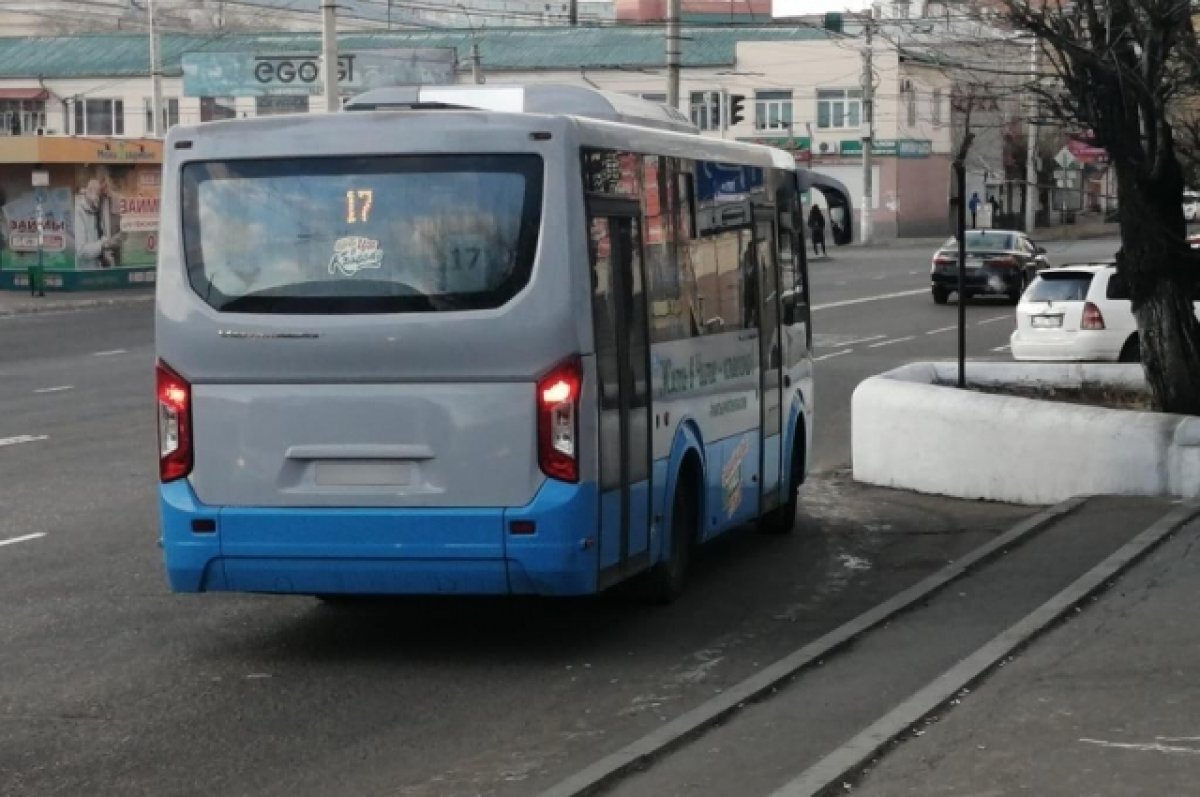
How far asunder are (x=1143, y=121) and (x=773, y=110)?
3022 inches

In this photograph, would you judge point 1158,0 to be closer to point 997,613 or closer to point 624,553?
point 997,613

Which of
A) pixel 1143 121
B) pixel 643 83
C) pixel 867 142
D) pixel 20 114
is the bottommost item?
pixel 1143 121

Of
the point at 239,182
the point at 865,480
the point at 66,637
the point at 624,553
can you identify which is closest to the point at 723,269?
the point at 624,553

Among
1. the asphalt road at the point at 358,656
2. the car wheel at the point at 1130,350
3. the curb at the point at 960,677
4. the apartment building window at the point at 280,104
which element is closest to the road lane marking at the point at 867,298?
the car wheel at the point at 1130,350

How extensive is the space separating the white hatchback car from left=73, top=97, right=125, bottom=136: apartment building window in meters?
70.4

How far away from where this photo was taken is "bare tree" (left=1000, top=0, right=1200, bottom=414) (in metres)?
13.5

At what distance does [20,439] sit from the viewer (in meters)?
19.7

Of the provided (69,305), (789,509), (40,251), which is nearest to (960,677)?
(789,509)

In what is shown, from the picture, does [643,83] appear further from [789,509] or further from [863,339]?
[789,509]

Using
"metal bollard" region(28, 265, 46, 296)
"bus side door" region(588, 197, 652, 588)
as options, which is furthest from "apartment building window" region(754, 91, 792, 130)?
"bus side door" region(588, 197, 652, 588)

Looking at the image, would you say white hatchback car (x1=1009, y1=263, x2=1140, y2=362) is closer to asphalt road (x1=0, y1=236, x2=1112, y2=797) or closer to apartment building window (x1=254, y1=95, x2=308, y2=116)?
asphalt road (x1=0, y1=236, x2=1112, y2=797)

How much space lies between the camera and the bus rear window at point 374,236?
31.5 feet

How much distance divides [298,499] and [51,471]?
8.27m

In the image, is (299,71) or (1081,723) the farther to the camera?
(299,71)
